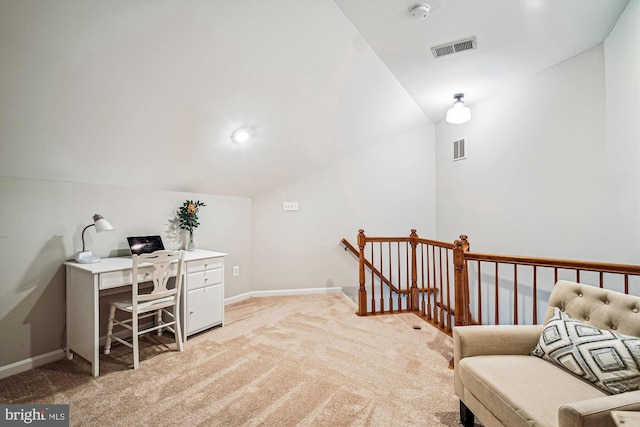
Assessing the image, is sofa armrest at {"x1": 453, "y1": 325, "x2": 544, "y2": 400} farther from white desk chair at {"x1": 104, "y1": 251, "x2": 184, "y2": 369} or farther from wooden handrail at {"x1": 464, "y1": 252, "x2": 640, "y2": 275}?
white desk chair at {"x1": 104, "y1": 251, "x2": 184, "y2": 369}

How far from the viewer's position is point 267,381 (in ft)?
7.04

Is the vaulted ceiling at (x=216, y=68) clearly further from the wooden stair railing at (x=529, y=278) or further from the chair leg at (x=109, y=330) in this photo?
the wooden stair railing at (x=529, y=278)

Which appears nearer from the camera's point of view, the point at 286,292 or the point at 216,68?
the point at 216,68

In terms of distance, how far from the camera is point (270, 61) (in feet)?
7.53

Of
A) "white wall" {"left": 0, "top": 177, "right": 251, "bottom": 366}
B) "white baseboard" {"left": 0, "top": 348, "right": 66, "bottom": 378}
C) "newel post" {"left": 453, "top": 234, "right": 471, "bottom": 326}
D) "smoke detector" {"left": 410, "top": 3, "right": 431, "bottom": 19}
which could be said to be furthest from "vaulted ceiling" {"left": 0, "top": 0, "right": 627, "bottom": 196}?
"newel post" {"left": 453, "top": 234, "right": 471, "bottom": 326}

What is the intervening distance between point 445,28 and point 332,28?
0.86m

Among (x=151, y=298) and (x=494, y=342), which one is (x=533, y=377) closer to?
(x=494, y=342)

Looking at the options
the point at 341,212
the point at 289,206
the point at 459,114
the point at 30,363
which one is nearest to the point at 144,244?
the point at 30,363

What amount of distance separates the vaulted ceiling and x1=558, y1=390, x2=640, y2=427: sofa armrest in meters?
2.26

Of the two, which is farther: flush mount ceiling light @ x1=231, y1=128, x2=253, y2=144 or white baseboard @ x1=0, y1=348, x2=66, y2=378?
flush mount ceiling light @ x1=231, y1=128, x2=253, y2=144

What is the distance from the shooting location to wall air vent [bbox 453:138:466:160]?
4191 millimetres

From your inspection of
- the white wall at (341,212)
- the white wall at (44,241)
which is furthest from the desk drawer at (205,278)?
the white wall at (341,212)

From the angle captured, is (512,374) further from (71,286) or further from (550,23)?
(71,286)

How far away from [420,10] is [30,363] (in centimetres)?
Result: 388
